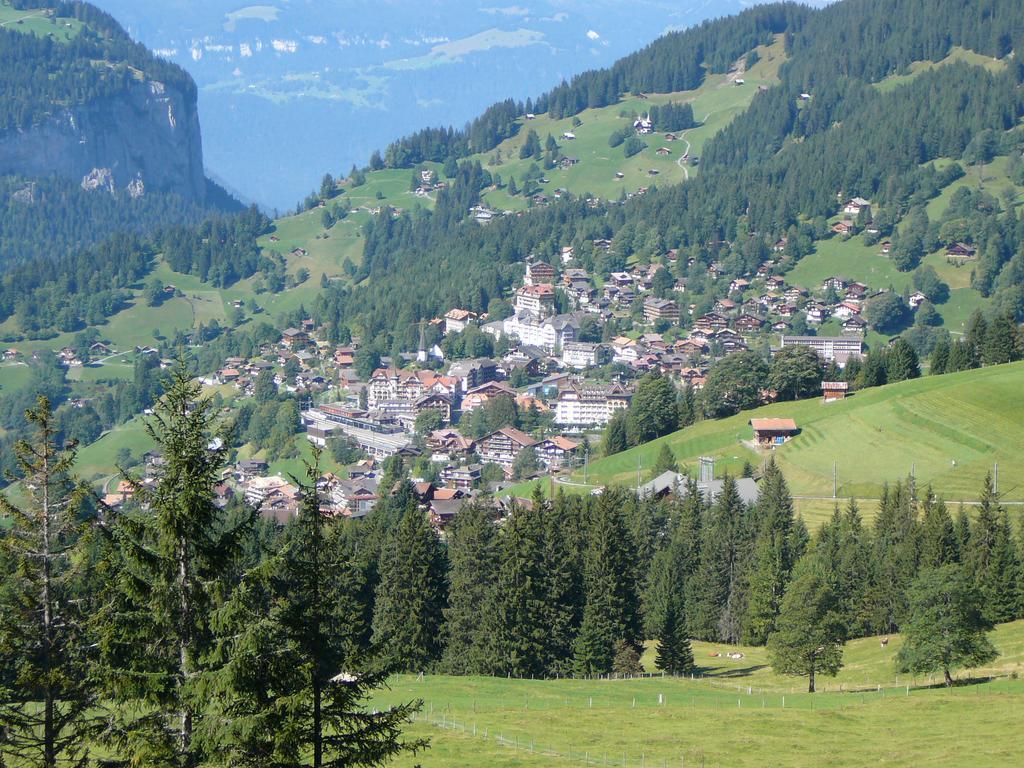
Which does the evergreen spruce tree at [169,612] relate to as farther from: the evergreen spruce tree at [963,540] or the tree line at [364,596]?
the evergreen spruce tree at [963,540]

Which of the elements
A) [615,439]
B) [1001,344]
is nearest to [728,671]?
[615,439]

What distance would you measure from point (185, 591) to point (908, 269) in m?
172

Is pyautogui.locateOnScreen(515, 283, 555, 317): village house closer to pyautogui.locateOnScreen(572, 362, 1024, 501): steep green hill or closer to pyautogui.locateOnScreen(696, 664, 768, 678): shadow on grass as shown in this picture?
pyautogui.locateOnScreen(572, 362, 1024, 501): steep green hill

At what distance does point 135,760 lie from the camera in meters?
18.3

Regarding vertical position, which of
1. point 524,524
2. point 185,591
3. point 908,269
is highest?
point 908,269

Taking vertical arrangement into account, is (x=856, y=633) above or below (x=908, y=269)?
below

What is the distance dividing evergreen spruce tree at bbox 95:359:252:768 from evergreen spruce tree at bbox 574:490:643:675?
34340 mm

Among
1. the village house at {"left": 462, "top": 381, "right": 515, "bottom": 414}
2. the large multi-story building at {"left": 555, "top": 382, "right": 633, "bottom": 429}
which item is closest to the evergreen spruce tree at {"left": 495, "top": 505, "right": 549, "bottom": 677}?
the large multi-story building at {"left": 555, "top": 382, "right": 633, "bottom": 429}

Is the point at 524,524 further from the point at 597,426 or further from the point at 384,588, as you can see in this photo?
the point at 597,426

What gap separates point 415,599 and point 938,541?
2464 cm

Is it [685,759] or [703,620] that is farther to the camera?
[703,620]

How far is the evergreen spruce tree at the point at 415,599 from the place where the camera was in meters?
54.8

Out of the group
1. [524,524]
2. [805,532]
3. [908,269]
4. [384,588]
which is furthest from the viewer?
[908,269]

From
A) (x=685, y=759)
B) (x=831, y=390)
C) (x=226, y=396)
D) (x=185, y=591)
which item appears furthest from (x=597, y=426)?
(x=185, y=591)
